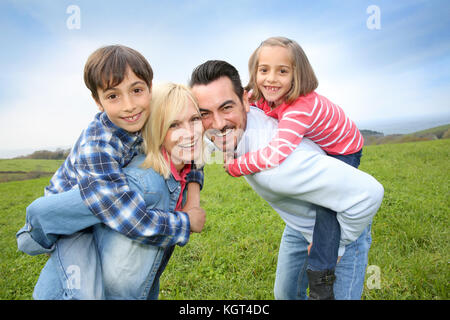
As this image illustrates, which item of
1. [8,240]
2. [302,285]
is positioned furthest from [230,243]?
[8,240]

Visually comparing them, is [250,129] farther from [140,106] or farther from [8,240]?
[8,240]

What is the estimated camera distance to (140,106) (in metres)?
1.86

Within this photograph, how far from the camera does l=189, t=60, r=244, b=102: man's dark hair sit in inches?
82.7

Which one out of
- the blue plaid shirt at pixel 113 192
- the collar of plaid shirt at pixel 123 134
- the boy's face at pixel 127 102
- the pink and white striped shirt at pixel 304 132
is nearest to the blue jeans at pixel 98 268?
the blue plaid shirt at pixel 113 192

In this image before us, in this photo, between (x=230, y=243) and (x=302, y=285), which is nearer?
(x=302, y=285)

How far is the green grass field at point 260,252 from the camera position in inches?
131

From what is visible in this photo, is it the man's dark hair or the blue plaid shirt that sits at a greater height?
the man's dark hair

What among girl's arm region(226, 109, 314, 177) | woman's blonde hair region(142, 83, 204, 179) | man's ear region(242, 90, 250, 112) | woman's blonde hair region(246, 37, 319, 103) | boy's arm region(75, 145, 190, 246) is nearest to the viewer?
boy's arm region(75, 145, 190, 246)

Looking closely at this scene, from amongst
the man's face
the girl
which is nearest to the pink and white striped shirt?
the girl

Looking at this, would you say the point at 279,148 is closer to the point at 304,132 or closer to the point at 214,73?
the point at 304,132

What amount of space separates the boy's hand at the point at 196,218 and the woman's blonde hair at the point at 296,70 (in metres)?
0.99

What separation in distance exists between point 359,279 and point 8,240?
6602 millimetres

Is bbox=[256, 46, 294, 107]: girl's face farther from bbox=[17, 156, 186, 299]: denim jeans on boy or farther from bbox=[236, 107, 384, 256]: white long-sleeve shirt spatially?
bbox=[17, 156, 186, 299]: denim jeans on boy

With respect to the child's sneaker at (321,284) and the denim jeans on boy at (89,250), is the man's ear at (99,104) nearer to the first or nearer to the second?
the denim jeans on boy at (89,250)
